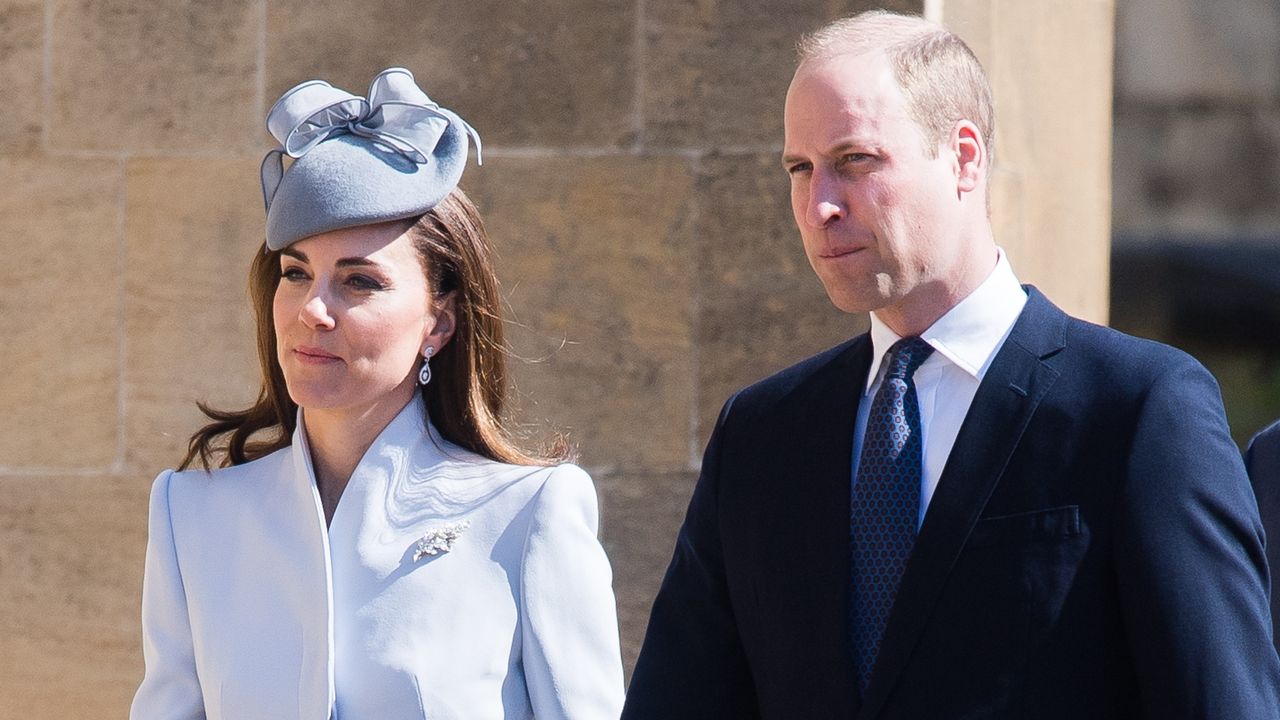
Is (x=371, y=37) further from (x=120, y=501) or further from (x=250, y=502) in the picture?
(x=250, y=502)

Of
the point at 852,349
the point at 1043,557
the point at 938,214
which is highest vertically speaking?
the point at 938,214

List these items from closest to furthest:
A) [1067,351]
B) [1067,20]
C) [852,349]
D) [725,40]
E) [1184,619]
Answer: [1184,619], [1067,351], [852,349], [725,40], [1067,20]

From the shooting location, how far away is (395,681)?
10.2ft

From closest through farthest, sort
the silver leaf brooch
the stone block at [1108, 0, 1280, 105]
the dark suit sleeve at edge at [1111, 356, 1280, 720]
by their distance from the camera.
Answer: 1. the dark suit sleeve at edge at [1111, 356, 1280, 720]
2. the silver leaf brooch
3. the stone block at [1108, 0, 1280, 105]

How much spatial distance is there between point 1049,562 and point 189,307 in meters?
2.90

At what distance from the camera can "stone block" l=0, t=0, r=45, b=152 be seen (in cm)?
475

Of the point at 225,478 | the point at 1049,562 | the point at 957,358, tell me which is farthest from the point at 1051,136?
the point at 1049,562

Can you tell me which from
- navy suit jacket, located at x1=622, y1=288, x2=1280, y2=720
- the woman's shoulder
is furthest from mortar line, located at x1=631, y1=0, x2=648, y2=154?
navy suit jacket, located at x1=622, y1=288, x2=1280, y2=720

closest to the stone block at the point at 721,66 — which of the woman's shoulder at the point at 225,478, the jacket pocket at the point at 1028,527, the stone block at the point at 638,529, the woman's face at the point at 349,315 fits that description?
the stone block at the point at 638,529

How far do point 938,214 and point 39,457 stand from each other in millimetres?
2931

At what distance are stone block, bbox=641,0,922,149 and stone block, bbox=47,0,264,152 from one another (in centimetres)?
99

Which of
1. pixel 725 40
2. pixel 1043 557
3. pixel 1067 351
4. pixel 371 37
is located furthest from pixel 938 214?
pixel 371 37

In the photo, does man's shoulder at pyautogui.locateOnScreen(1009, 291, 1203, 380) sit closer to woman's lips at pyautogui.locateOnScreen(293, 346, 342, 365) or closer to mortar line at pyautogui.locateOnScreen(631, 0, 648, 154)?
woman's lips at pyautogui.locateOnScreen(293, 346, 342, 365)

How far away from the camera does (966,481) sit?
241 centimetres
